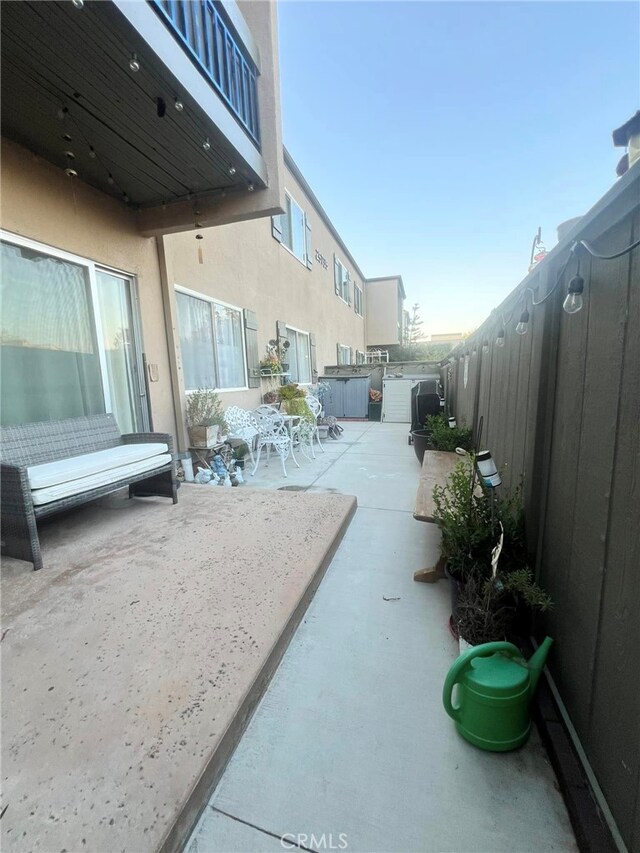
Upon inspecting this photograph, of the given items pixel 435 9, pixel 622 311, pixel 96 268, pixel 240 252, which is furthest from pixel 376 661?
pixel 435 9

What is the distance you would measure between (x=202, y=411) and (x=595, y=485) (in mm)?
4015

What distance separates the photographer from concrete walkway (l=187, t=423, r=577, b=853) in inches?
37.2

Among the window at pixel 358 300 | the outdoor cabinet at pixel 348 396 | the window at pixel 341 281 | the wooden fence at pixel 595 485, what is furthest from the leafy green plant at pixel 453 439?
the window at pixel 358 300

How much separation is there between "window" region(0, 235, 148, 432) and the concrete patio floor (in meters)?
1.08

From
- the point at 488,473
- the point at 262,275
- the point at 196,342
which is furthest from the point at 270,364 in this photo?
the point at 488,473

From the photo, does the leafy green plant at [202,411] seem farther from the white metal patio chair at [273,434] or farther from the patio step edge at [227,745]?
the patio step edge at [227,745]

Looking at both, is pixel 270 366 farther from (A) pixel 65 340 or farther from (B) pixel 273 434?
(A) pixel 65 340

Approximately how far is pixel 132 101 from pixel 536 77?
212 inches

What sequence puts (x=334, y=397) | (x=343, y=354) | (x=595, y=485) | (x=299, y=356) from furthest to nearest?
(x=343, y=354)
(x=334, y=397)
(x=299, y=356)
(x=595, y=485)

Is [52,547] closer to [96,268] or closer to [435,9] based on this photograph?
[96,268]

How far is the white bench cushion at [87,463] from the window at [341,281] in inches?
420

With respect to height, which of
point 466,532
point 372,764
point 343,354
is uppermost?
point 343,354

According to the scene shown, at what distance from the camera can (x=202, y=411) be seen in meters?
4.32
